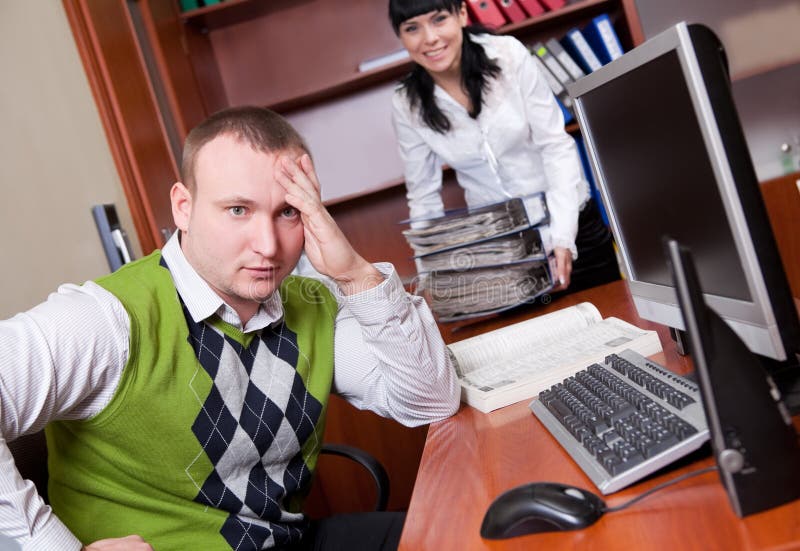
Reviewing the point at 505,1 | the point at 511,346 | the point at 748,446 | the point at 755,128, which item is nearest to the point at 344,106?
the point at 505,1

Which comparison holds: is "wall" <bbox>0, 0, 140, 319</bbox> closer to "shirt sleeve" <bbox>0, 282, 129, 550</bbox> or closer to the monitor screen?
"shirt sleeve" <bbox>0, 282, 129, 550</bbox>

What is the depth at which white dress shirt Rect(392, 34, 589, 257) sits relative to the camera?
2.14 meters

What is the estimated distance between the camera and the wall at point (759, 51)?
10.4 ft

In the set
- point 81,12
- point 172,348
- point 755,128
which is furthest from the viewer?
point 755,128

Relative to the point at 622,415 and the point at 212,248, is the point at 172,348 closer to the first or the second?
the point at 212,248

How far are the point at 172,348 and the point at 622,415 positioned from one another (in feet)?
Result: 2.22

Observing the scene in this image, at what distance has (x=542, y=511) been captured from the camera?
0.80 metres

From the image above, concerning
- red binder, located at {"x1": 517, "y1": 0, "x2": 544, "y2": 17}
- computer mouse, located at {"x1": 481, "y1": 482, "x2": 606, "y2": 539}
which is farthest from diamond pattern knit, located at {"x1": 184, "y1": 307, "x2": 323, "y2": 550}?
red binder, located at {"x1": 517, "y1": 0, "x2": 544, "y2": 17}

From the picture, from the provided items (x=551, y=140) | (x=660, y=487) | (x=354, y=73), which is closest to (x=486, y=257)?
(x=551, y=140)

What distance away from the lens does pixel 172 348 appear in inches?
47.1

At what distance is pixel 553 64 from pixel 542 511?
2.39 metres

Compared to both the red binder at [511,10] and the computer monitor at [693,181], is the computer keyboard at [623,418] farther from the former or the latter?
the red binder at [511,10]

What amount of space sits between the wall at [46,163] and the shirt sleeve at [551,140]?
119cm

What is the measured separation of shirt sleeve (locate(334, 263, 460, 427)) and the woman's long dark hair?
98 centimetres
